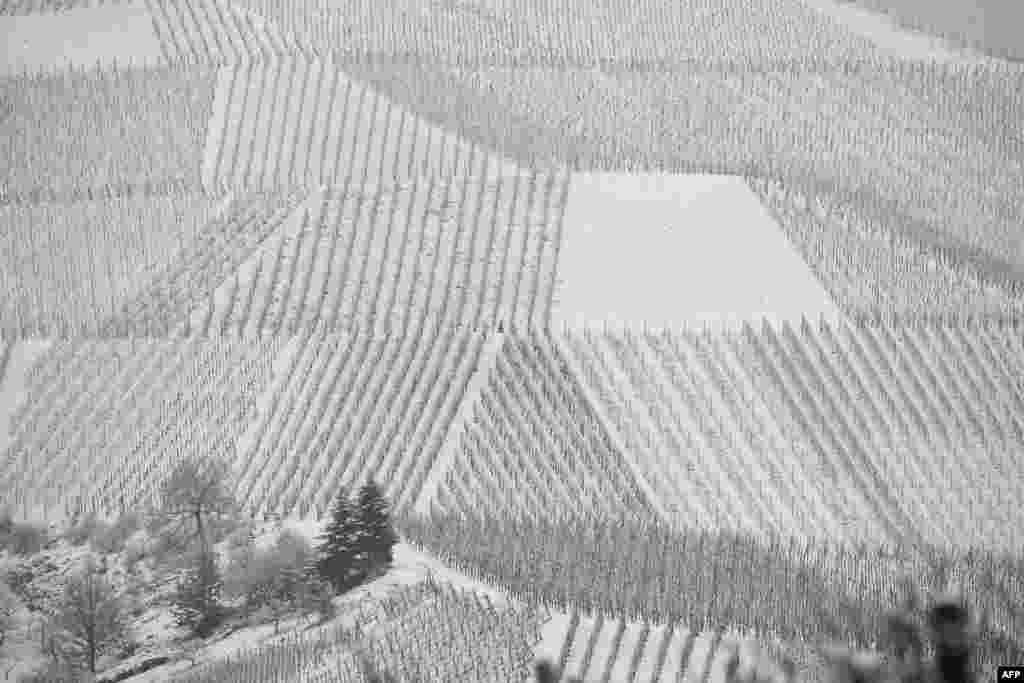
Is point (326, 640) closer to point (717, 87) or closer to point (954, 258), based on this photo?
point (954, 258)

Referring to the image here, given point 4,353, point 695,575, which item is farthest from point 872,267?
point 4,353

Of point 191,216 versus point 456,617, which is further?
point 191,216

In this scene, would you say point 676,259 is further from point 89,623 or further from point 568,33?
point 568,33

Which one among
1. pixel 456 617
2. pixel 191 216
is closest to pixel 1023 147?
pixel 191 216

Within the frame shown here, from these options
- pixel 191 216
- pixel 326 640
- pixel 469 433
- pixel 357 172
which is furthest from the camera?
pixel 357 172

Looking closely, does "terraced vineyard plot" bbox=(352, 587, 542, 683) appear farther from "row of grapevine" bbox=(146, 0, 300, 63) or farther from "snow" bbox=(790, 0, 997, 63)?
"snow" bbox=(790, 0, 997, 63)

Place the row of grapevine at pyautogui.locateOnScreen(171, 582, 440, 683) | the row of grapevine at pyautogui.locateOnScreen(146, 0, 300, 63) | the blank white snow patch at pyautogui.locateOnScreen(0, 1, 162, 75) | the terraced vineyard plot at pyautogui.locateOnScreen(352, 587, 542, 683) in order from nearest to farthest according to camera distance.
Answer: the terraced vineyard plot at pyautogui.locateOnScreen(352, 587, 542, 683)
the row of grapevine at pyautogui.locateOnScreen(171, 582, 440, 683)
the blank white snow patch at pyautogui.locateOnScreen(0, 1, 162, 75)
the row of grapevine at pyautogui.locateOnScreen(146, 0, 300, 63)

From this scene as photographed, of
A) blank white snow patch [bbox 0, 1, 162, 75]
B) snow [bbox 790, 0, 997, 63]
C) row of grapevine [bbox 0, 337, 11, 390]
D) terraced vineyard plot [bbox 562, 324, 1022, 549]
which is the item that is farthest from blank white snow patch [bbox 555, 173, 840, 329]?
snow [bbox 790, 0, 997, 63]
